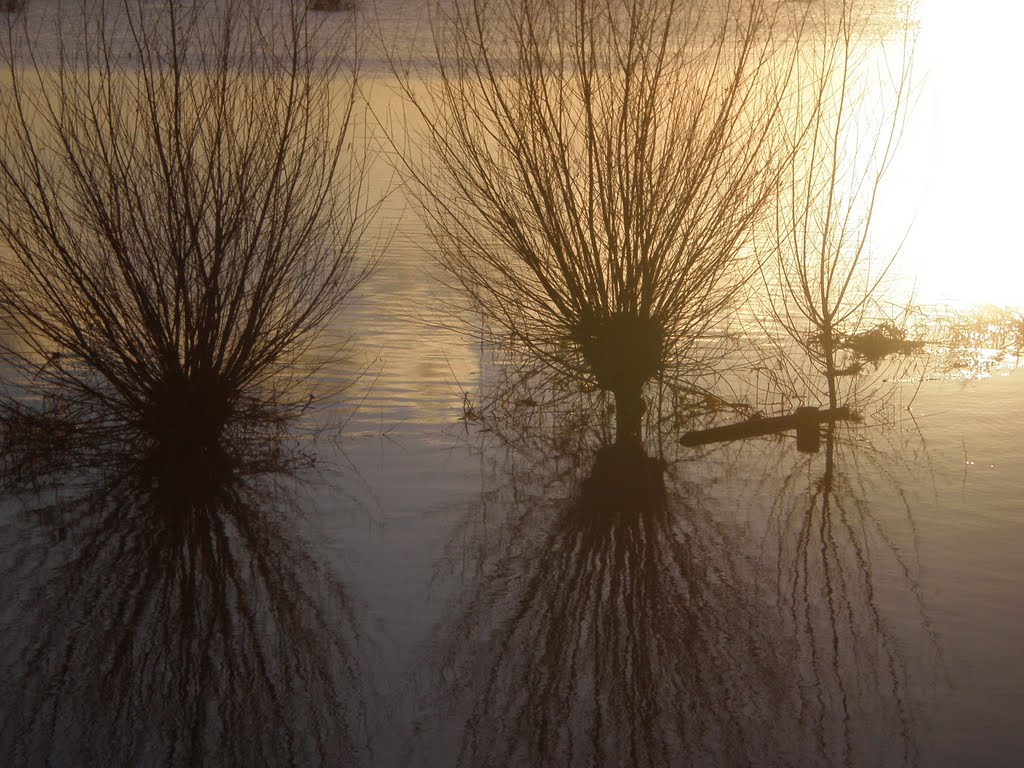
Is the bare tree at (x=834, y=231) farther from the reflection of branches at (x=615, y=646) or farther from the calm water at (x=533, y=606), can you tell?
the reflection of branches at (x=615, y=646)

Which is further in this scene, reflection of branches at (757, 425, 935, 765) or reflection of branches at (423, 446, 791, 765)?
reflection of branches at (757, 425, 935, 765)

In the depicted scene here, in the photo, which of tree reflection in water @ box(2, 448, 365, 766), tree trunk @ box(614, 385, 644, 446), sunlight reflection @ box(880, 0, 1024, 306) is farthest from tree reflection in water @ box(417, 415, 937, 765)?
sunlight reflection @ box(880, 0, 1024, 306)

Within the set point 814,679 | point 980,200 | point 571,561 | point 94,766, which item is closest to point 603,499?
point 571,561

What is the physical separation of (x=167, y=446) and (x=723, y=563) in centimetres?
417

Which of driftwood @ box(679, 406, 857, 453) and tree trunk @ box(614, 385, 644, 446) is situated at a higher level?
tree trunk @ box(614, 385, 644, 446)

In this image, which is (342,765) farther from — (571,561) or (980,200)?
(980,200)

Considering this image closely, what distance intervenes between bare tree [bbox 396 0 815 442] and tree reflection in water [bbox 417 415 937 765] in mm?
1443

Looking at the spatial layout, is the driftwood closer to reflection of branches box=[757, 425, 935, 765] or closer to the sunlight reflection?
reflection of branches box=[757, 425, 935, 765]

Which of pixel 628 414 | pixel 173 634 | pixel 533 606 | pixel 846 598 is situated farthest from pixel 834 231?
pixel 173 634

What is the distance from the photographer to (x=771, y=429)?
28.3 feet

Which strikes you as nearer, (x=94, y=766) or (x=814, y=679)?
(x=94, y=766)

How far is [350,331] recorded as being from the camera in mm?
12023

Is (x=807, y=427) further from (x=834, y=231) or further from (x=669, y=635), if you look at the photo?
(x=669, y=635)

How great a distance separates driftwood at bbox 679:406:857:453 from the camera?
8414 mm
